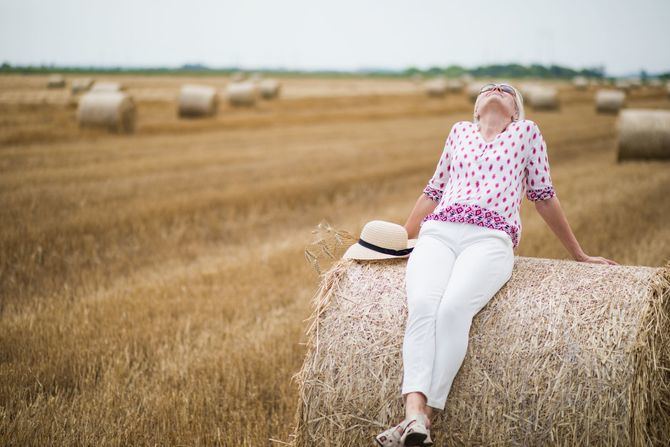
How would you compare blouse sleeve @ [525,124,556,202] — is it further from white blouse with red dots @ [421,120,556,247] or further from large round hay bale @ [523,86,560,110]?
large round hay bale @ [523,86,560,110]

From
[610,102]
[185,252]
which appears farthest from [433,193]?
[610,102]

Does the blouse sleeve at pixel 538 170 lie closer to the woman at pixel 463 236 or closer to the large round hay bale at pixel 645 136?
the woman at pixel 463 236

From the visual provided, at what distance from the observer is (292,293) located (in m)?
6.05

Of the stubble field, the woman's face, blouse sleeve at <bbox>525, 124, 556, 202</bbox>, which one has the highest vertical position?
the woman's face

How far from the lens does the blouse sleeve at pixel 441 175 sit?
11.8 ft

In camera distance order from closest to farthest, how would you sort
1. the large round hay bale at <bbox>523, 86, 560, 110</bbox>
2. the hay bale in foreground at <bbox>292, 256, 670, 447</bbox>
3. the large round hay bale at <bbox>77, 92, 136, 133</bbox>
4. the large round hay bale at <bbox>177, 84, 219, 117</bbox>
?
the hay bale in foreground at <bbox>292, 256, 670, 447</bbox> → the large round hay bale at <bbox>77, 92, 136, 133</bbox> → the large round hay bale at <bbox>177, 84, 219, 117</bbox> → the large round hay bale at <bbox>523, 86, 560, 110</bbox>

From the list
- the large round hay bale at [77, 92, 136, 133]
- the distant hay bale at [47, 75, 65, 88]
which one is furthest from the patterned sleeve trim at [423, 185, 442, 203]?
the distant hay bale at [47, 75, 65, 88]

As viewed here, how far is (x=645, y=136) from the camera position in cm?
1330

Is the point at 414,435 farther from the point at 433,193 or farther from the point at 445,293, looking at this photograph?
the point at 433,193

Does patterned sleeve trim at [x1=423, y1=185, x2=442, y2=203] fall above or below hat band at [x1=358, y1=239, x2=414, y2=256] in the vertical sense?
above

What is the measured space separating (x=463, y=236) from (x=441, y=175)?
0.53 metres

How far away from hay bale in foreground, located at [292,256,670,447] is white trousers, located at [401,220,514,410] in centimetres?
14

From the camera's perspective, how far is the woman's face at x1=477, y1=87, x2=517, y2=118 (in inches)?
135

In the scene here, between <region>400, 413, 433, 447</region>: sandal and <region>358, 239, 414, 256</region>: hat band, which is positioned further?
<region>358, 239, 414, 256</region>: hat band
